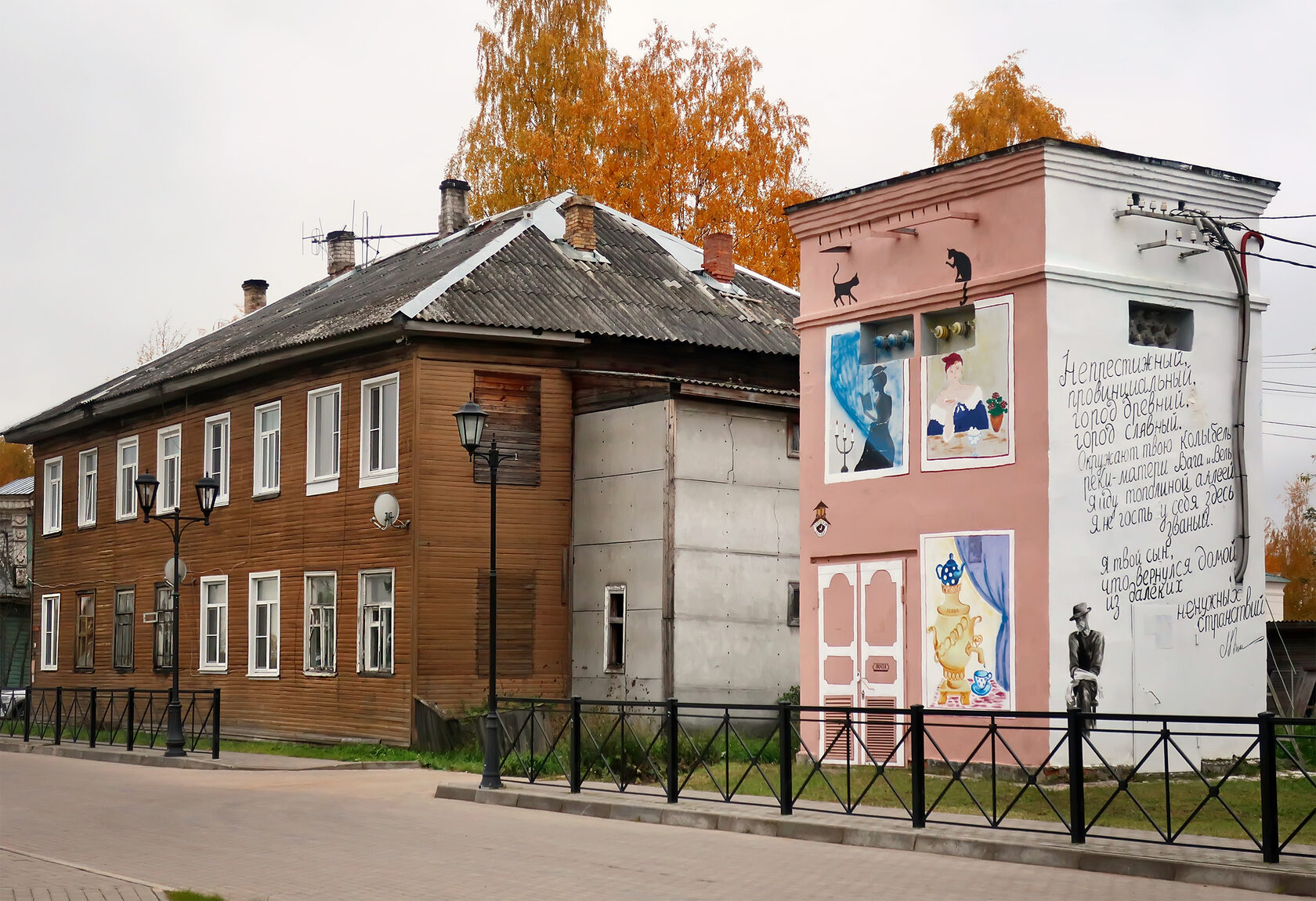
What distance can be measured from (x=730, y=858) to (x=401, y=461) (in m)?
14.0

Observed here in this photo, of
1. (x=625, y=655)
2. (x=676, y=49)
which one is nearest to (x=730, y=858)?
(x=625, y=655)

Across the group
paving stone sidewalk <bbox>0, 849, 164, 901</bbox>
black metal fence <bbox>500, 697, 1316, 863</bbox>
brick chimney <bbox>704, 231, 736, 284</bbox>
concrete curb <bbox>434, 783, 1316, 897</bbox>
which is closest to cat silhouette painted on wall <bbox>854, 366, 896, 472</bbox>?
black metal fence <bbox>500, 697, 1316, 863</bbox>

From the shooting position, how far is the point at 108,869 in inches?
455

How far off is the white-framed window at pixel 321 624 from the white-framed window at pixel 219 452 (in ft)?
12.3

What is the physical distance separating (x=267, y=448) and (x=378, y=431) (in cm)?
394

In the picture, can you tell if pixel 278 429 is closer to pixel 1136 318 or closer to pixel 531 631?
pixel 531 631

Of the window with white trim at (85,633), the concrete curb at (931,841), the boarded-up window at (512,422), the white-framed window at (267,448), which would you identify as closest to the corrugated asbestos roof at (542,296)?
the boarded-up window at (512,422)

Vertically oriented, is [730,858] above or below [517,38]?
below

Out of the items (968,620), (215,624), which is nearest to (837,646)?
(968,620)

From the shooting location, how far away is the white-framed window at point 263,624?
28.2 metres

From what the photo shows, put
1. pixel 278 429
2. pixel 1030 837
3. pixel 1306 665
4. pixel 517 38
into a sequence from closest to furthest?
pixel 1030 837
pixel 1306 665
pixel 278 429
pixel 517 38

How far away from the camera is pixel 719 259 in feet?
102

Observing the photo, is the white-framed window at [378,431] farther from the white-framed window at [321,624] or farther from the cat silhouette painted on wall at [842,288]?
the cat silhouette painted on wall at [842,288]

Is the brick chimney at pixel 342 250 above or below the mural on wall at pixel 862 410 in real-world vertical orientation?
above
